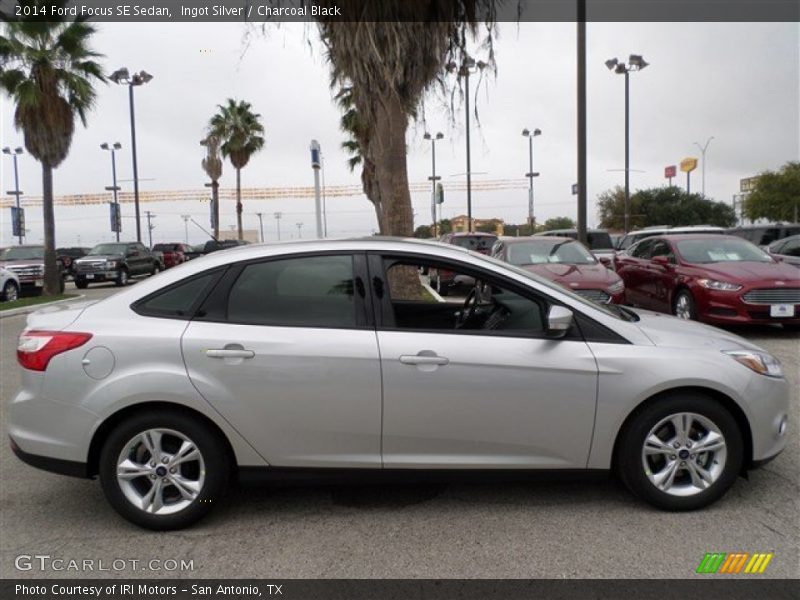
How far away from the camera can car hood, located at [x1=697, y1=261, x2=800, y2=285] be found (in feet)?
27.9

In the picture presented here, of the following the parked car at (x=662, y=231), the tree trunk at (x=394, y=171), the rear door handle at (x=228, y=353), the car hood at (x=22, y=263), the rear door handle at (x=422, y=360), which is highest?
the tree trunk at (x=394, y=171)

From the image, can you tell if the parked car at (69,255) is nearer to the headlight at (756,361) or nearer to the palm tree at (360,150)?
the palm tree at (360,150)

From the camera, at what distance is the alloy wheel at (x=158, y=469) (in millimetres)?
3303

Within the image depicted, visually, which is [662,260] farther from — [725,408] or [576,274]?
[725,408]

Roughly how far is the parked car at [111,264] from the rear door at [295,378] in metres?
22.2

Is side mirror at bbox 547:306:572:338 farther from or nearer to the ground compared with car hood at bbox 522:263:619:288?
farther from the ground

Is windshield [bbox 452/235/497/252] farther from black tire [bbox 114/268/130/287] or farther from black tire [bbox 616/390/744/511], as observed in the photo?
black tire [bbox 616/390/744/511]

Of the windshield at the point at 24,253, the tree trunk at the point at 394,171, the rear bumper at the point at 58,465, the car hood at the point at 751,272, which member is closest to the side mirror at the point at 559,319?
the rear bumper at the point at 58,465

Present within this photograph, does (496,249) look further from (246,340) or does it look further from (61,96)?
(61,96)

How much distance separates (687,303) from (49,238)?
17.2 meters

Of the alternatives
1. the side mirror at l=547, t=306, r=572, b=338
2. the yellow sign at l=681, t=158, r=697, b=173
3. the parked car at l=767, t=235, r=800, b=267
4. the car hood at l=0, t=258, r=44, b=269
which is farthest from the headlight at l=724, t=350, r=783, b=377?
the yellow sign at l=681, t=158, r=697, b=173

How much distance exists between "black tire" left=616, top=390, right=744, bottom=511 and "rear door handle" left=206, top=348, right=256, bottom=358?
2.10 metres

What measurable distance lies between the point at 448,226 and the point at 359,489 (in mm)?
86866

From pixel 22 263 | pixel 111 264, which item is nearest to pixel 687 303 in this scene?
pixel 22 263
